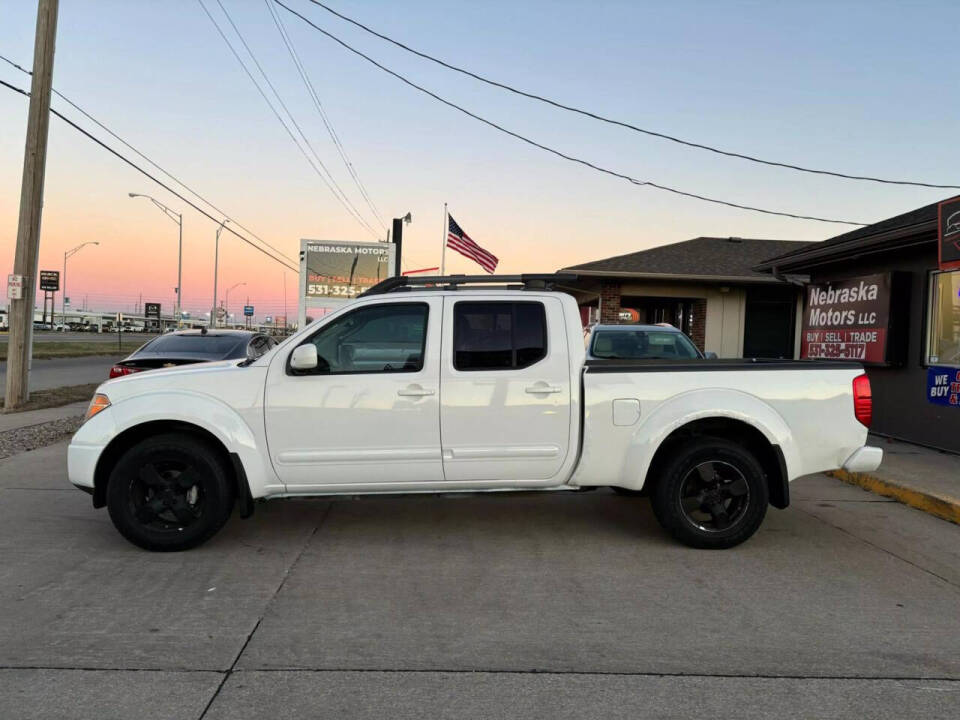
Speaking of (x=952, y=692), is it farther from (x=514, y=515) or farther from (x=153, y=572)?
(x=153, y=572)

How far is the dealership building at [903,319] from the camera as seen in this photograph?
9258 millimetres

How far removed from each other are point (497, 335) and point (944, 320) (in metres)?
7.28

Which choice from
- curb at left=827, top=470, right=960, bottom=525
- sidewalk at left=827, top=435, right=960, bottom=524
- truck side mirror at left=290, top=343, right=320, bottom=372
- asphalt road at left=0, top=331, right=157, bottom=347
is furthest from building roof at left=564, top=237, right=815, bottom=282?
asphalt road at left=0, top=331, right=157, bottom=347

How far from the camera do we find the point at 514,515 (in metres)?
6.38

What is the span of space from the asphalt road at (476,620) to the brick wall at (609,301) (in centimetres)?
1406

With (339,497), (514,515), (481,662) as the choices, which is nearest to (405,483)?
(339,497)

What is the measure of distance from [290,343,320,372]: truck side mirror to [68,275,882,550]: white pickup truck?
1 cm

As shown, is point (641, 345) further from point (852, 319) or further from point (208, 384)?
point (208, 384)

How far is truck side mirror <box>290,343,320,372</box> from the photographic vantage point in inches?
198

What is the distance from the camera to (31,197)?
43.0 ft

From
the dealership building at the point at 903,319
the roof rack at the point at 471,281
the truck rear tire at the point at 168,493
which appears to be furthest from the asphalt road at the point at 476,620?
the dealership building at the point at 903,319

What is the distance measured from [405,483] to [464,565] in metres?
0.72

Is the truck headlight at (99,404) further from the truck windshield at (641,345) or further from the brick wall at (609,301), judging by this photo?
the brick wall at (609,301)

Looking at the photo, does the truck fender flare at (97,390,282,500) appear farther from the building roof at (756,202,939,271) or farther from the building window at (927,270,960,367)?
the building window at (927,270,960,367)
